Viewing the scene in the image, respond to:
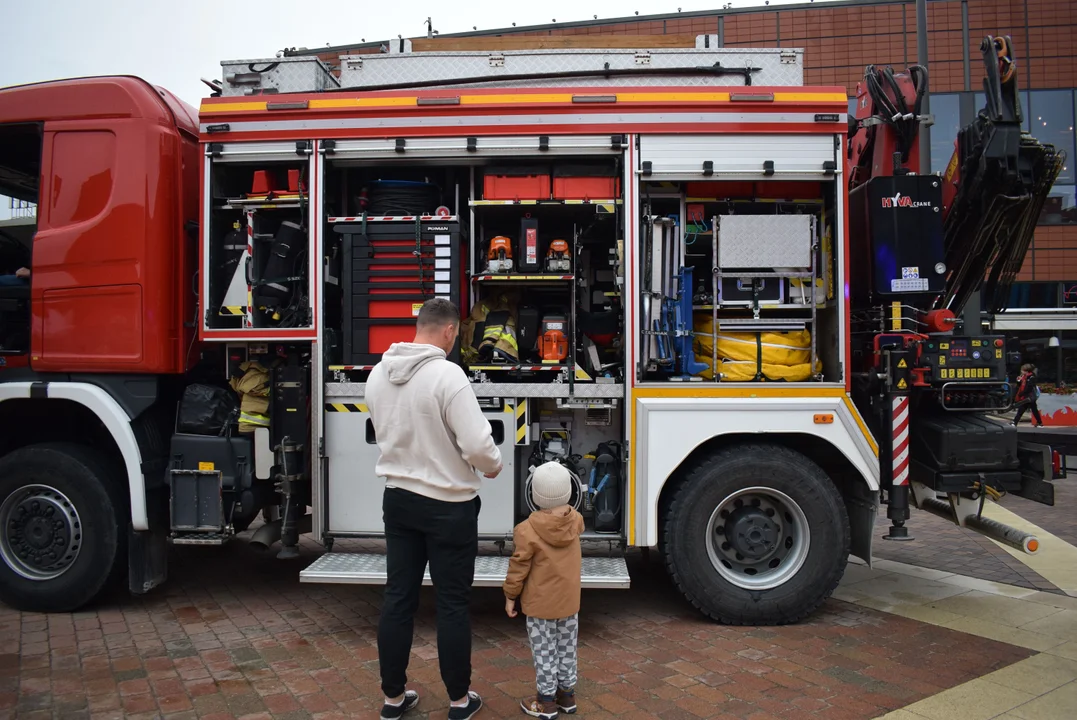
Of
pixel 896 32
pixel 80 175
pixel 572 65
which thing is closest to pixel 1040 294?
pixel 896 32

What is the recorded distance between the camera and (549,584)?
3520 mm

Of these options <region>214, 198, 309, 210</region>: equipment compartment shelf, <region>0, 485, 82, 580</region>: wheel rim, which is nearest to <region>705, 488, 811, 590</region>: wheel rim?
<region>214, 198, 309, 210</region>: equipment compartment shelf

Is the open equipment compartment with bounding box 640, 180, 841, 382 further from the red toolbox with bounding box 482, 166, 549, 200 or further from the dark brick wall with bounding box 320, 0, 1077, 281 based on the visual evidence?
the dark brick wall with bounding box 320, 0, 1077, 281

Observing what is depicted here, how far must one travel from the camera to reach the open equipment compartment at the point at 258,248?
514 cm

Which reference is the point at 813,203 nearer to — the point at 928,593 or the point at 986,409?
the point at 986,409

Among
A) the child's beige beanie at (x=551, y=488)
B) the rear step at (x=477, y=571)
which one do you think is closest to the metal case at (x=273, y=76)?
the rear step at (x=477, y=571)

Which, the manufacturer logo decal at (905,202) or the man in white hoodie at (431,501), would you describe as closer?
the man in white hoodie at (431,501)

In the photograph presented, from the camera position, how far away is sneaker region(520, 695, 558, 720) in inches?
140

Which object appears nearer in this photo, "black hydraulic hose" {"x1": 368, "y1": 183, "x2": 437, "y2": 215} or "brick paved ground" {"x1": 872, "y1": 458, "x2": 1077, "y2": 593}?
"black hydraulic hose" {"x1": 368, "y1": 183, "x2": 437, "y2": 215}

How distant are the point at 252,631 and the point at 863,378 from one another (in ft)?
14.1

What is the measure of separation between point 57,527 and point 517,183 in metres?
3.84

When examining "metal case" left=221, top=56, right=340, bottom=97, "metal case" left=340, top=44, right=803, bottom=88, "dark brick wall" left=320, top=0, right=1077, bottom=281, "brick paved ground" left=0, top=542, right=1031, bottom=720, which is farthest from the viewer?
"dark brick wall" left=320, top=0, right=1077, bottom=281

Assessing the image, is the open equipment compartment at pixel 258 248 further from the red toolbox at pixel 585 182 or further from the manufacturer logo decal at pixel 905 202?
the manufacturer logo decal at pixel 905 202

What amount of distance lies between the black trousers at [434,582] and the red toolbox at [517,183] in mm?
2396
